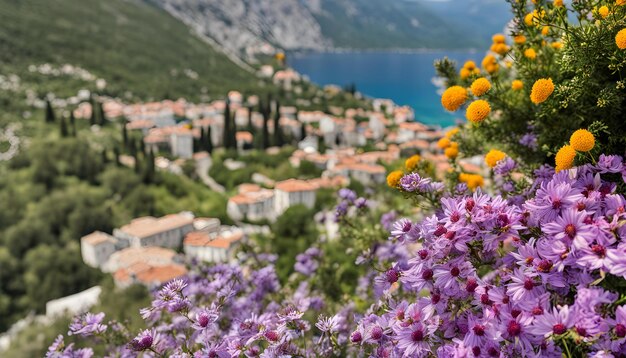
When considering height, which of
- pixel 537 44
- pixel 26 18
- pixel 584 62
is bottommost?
pixel 584 62

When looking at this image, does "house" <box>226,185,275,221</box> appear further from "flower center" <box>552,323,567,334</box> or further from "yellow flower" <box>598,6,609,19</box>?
"flower center" <box>552,323,567,334</box>

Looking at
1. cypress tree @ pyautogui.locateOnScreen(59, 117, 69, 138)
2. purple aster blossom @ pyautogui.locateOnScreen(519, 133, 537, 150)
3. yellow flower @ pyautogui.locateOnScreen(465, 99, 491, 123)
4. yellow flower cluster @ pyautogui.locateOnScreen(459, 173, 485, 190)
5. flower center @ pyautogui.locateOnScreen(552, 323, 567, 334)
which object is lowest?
cypress tree @ pyautogui.locateOnScreen(59, 117, 69, 138)

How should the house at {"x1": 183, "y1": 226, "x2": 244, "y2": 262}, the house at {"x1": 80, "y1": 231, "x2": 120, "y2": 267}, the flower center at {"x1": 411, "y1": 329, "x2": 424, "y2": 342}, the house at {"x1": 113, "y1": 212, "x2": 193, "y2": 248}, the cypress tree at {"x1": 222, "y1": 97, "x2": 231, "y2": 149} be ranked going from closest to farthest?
the flower center at {"x1": 411, "y1": 329, "x2": 424, "y2": 342} < the house at {"x1": 183, "y1": 226, "x2": 244, "y2": 262} < the house at {"x1": 80, "y1": 231, "x2": 120, "y2": 267} < the house at {"x1": 113, "y1": 212, "x2": 193, "y2": 248} < the cypress tree at {"x1": 222, "y1": 97, "x2": 231, "y2": 149}

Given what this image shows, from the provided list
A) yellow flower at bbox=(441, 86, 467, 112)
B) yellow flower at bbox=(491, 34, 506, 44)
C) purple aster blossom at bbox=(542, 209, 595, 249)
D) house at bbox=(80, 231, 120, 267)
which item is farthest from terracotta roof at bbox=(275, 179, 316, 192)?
purple aster blossom at bbox=(542, 209, 595, 249)

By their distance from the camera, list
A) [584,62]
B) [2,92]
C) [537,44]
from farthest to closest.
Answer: [2,92] → [537,44] → [584,62]

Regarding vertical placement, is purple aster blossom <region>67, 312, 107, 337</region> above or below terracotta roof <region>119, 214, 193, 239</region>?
above

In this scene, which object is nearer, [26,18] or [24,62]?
[24,62]

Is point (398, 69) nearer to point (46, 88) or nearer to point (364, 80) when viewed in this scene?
point (364, 80)

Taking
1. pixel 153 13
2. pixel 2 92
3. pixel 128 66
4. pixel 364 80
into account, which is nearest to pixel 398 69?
pixel 364 80
